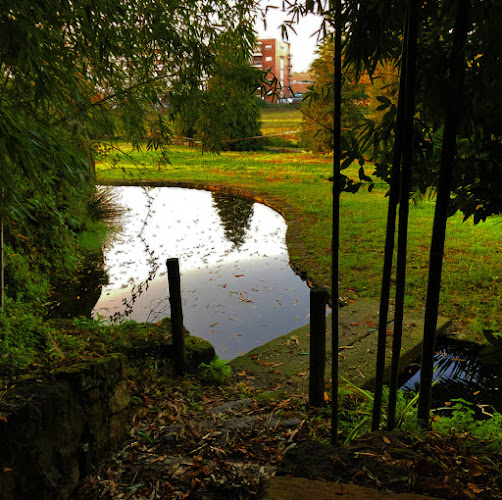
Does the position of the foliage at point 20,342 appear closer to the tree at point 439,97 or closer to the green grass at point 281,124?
the tree at point 439,97

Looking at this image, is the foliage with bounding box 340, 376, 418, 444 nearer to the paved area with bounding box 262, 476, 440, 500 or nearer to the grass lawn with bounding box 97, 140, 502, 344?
the paved area with bounding box 262, 476, 440, 500

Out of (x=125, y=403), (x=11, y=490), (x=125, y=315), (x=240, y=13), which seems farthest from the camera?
(x=125, y=315)

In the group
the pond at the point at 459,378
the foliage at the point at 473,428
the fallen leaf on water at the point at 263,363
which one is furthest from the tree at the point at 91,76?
the pond at the point at 459,378

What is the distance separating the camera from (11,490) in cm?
244

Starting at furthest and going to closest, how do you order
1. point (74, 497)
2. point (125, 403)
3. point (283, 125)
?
1. point (283, 125)
2. point (125, 403)
3. point (74, 497)

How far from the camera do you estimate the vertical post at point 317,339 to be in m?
3.84

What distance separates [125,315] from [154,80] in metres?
3.68

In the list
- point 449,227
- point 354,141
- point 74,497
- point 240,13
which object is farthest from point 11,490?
point 449,227

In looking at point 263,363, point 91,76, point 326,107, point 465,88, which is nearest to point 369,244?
point 263,363

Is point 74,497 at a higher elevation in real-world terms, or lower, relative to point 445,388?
higher

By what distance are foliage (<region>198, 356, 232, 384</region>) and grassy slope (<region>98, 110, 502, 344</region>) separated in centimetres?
234

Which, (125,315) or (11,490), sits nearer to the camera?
(11,490)

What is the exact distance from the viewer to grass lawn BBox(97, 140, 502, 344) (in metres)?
6.85

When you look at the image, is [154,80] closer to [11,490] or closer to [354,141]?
[354,141]
